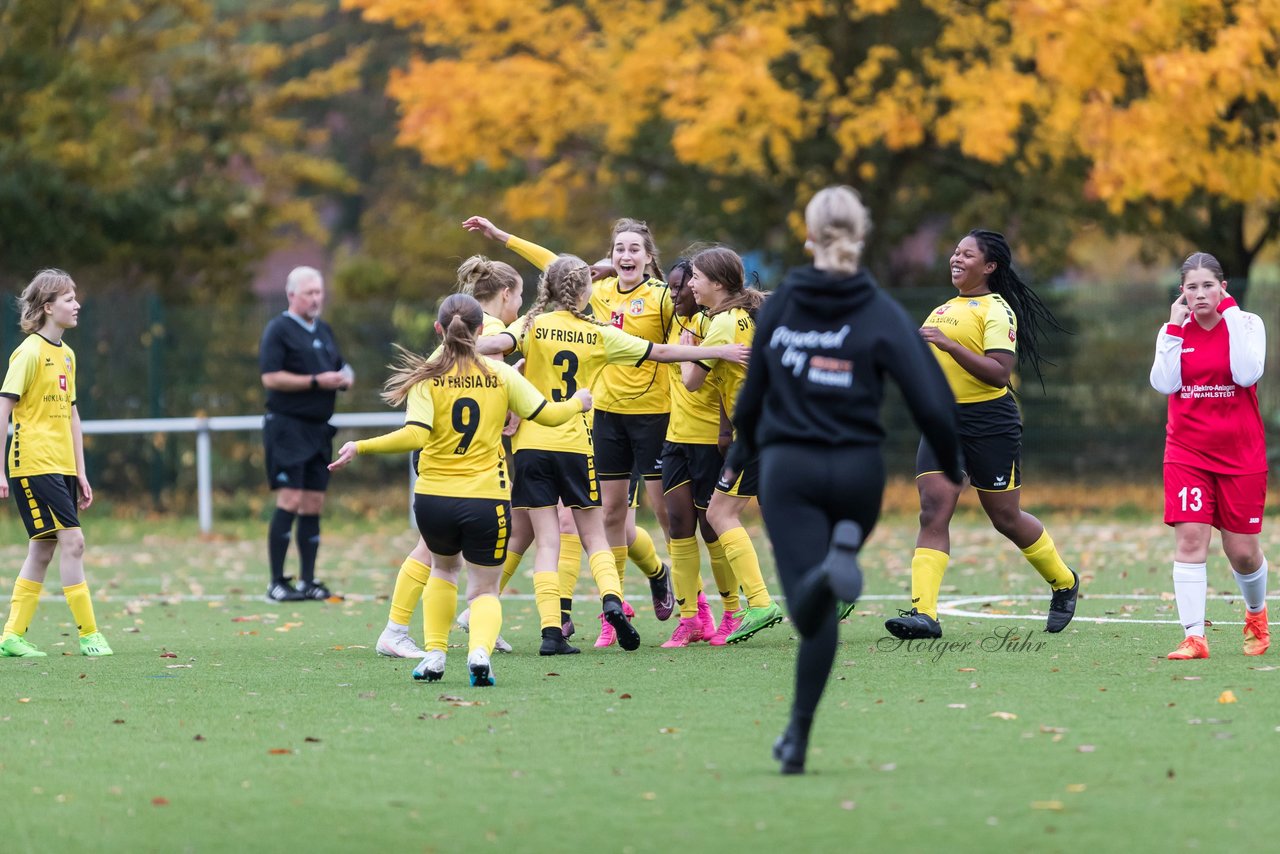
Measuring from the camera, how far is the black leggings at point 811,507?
5.76m

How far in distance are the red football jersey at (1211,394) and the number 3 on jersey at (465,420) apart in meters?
3.09

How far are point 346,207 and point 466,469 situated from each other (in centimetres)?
2933

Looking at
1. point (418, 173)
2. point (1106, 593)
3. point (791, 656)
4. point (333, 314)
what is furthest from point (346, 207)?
point (791, 656)

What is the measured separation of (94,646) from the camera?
9469 millimetres

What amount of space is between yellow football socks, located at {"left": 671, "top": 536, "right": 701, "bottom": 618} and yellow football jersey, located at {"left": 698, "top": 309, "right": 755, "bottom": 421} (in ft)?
2.68

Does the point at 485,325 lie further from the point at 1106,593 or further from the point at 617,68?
the point at 617,68

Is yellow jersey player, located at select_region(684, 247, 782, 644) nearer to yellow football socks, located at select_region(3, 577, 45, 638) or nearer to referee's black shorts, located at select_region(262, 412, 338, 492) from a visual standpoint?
yellow football socks, located at select_region(3, 577, 45, 638)

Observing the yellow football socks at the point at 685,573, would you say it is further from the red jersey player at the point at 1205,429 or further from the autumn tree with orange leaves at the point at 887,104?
the autumn tree with orange leaves at the point at 887,104

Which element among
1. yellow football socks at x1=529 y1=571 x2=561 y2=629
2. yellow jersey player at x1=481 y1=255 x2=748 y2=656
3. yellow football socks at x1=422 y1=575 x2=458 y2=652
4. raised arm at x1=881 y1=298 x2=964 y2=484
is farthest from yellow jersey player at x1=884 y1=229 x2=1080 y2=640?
raised arm at x1=881 y1=298 x2=964 y2=484

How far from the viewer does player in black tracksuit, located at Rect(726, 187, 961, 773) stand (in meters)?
5.79

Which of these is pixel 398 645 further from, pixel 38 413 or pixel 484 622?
pixel 38 413

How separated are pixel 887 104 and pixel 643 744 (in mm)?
14415

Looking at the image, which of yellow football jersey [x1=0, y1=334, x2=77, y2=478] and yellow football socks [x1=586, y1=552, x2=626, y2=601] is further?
yellow football jersey [x1=0, y1=334, x2=77, y2=478]

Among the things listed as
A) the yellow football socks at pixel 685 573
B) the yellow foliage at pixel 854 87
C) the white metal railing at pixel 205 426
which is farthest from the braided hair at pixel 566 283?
the yellow foliage at pixel 854 87
